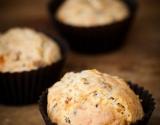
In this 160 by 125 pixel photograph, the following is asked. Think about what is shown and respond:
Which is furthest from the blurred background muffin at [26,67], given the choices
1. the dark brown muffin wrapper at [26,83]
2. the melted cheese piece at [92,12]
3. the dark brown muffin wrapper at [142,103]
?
the melted cheese piece at [92,12]

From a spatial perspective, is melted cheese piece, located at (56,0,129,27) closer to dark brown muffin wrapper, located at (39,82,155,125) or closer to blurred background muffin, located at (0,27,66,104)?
blurred background muffin, located at (0,27,66,104)

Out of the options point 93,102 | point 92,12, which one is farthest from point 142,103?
point 92,12

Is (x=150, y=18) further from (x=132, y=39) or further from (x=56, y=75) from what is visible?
(x=56, y=75)

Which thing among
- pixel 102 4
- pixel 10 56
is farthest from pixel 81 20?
pixel 10 56

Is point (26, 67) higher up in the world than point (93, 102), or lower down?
lower down

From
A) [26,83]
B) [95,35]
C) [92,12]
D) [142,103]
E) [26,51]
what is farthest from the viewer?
[92,12]

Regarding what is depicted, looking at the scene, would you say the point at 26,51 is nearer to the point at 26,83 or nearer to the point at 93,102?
the point at 26,83

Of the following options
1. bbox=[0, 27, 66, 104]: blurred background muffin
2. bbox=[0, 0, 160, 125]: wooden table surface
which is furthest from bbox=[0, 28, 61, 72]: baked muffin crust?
bbox=[0, 0, 160, 125]: wooden table surface

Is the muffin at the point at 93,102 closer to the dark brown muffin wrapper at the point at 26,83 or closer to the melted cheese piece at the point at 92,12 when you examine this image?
the dark brown muffin wrapper at the point at 26,83
